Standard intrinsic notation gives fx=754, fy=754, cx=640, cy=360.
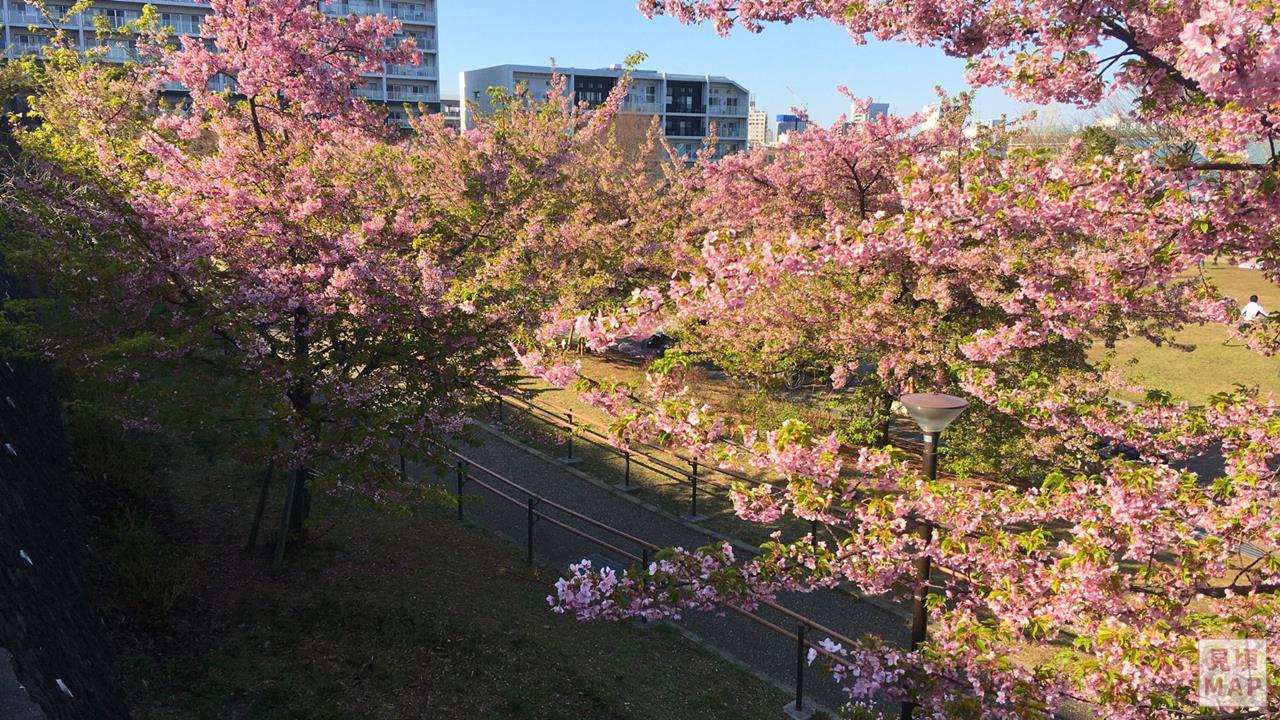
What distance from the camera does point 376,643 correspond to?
7.62 meters

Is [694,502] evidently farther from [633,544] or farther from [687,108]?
[687,108]

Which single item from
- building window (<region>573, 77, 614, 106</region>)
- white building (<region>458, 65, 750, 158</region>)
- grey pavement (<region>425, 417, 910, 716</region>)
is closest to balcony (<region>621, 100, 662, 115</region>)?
white building (<region>458, 65, 750, 158</region>)

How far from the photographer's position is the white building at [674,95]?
7525 cm

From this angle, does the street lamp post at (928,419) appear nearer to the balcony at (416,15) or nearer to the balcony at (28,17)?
the balcony at (28,17)

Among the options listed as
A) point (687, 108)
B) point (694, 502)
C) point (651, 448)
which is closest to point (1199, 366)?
point (651, 448)

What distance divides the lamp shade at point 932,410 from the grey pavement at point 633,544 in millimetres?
3025

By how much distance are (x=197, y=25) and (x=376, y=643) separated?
2534 inches

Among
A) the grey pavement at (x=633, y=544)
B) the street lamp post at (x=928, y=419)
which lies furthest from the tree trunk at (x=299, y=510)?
the street lamp post at (x=928, y=419)

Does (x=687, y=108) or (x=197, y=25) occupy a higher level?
(x=197, y=25)

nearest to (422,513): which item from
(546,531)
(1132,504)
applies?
(546,531)

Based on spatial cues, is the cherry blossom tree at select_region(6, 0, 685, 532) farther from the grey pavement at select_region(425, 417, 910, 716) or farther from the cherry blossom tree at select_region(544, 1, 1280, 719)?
the cherry blossom tree at select_region(544, 1, 1280, 719)

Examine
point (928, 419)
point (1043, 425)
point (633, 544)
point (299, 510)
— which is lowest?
point (633, 544)

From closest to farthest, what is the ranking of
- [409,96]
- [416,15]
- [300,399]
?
[300,399]
[416,15]
[409,96]

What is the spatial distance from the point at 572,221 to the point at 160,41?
483 inches
